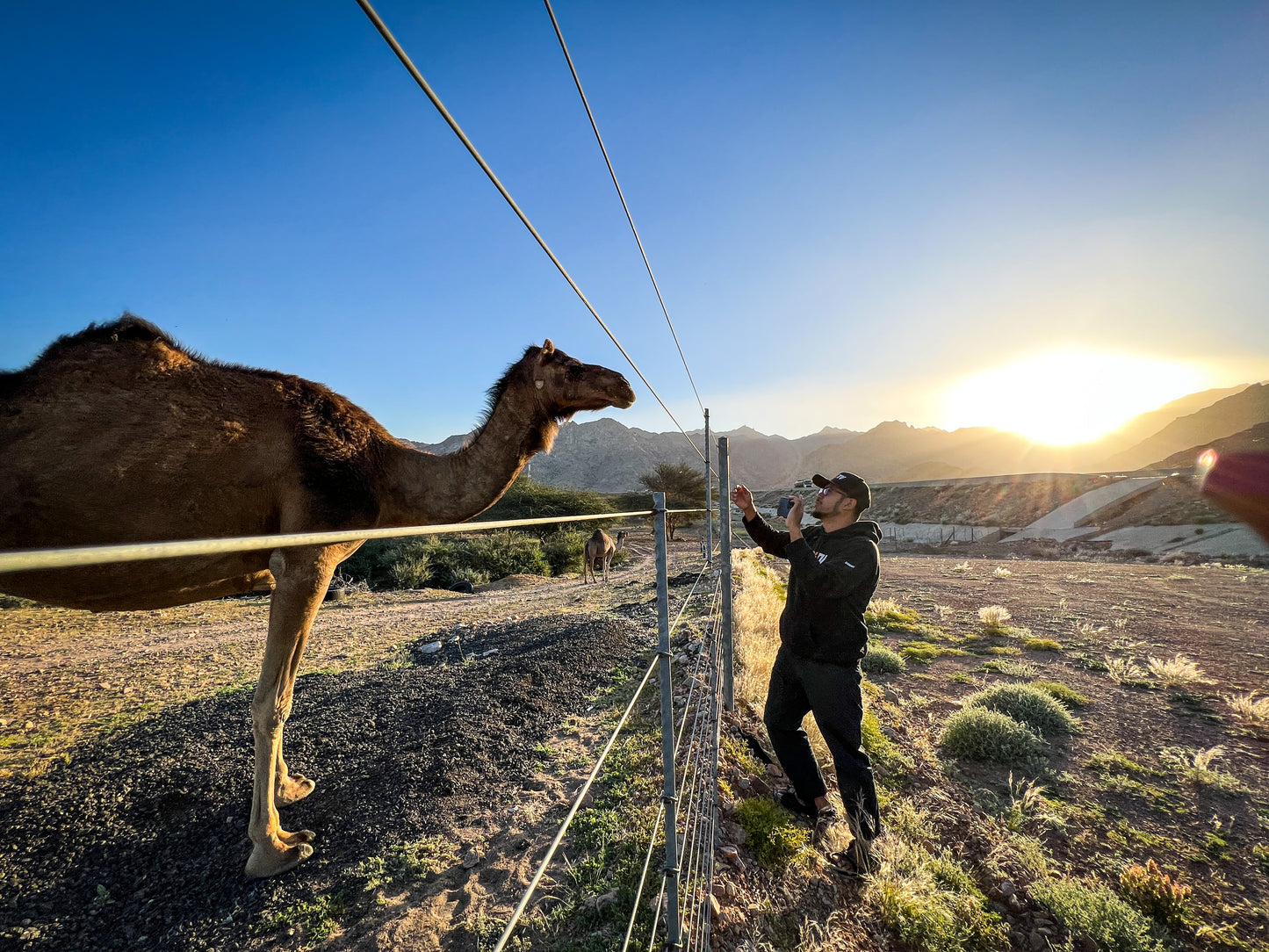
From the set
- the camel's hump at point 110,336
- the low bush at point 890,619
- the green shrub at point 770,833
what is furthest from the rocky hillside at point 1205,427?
the camel's hump at point 110,336

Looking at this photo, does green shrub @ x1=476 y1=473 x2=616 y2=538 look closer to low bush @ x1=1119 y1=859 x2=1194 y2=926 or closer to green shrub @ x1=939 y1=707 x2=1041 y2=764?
green shrub @ x1=939 y1=707 x2=1041 y2=764

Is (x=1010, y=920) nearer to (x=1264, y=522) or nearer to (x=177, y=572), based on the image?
(x=177, y=572)

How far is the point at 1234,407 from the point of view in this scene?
245 feet

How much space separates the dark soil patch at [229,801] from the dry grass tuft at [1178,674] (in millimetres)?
9320

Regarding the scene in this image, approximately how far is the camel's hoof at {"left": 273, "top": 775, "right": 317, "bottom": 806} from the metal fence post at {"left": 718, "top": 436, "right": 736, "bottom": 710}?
369cm

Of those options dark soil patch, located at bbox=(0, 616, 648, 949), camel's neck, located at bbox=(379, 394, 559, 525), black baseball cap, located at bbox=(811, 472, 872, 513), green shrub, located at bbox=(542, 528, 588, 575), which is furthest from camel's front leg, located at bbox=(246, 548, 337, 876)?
green shrub, located at bbox=(542, 528, 588, 575)

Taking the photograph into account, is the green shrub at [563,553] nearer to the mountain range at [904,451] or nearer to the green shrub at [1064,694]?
the green shrub at [1064,694]

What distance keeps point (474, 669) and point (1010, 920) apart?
18.0 feet

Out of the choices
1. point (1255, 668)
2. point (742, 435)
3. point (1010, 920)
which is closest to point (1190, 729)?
point (1255, 668)

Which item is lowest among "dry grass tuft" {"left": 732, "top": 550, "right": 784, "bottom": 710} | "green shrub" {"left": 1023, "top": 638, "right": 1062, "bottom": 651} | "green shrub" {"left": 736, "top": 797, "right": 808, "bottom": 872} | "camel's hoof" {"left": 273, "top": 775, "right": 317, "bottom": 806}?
"green shrub" {"left": 1023, "top": 638, "right": 1062, "bottom": 651}

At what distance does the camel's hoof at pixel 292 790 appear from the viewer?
12.3ft

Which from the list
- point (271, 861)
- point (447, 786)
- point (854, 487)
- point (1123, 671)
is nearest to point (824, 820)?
point (854, 487)

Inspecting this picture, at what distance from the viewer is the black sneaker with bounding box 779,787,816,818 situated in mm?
4320

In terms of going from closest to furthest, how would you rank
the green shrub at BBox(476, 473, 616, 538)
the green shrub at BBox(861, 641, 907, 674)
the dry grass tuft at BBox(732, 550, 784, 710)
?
the dry grass tuft at BBox(732, 550, 784, 710) → the green shrub at BBox(861, 641, 907, 674) → the green shrub at BBox(476, 473, 616, 538)
